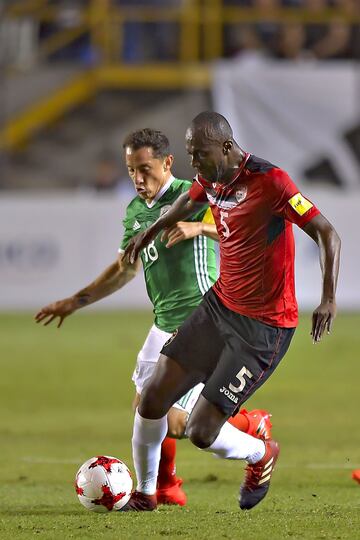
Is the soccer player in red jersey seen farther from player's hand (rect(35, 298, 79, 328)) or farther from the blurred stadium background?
player's hand (rect(35, 298, 79, 328))

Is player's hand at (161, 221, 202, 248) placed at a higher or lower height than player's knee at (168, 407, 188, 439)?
higher

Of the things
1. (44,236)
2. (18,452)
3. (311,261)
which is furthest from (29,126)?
(18,452)

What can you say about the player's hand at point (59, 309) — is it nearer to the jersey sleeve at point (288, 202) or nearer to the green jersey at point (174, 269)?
the green jersey at point (174, 269)

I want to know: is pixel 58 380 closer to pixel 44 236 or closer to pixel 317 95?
pixel 44 236

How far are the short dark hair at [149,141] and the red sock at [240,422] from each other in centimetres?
158

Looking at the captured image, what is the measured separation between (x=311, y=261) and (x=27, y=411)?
25.3ft

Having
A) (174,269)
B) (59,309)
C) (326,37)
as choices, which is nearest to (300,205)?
(174,269)

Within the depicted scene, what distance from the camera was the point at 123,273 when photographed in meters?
7.28

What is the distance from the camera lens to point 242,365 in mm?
6309

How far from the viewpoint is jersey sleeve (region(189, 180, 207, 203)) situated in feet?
21.9

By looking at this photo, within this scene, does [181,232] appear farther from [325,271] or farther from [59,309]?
[325,271]

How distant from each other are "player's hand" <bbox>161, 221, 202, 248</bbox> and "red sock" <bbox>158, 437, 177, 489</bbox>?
4.02ft

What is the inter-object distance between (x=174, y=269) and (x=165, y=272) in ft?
0.18

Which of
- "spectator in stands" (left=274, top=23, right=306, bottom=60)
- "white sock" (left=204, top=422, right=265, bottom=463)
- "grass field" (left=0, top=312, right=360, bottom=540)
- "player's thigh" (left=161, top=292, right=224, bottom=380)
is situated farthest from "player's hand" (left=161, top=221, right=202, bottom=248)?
"spectator in stands" (left=274, top=23, right=306, bottom=60)
